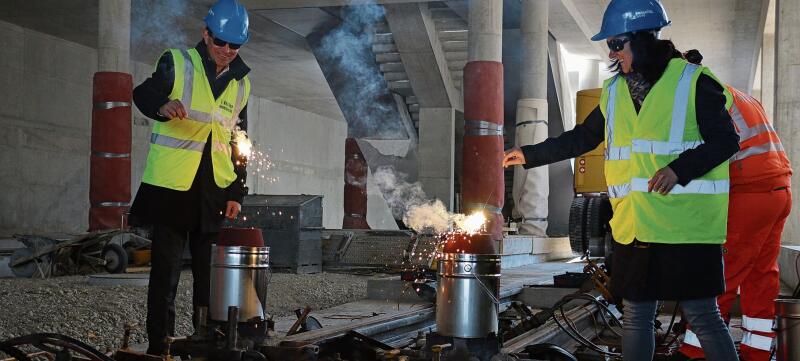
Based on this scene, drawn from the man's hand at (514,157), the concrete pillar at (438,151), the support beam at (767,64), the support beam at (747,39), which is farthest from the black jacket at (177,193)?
the support beam at (767,64)

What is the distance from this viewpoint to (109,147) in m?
15.1

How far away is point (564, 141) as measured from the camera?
4160 millimetres

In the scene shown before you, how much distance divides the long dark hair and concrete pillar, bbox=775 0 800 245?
9106 millimetres

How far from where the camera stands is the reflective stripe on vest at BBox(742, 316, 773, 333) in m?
4.76

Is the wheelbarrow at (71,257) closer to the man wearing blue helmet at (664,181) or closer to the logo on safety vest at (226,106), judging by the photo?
the logo on safety vest at (226,106)

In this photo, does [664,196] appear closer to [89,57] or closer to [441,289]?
[441,289]

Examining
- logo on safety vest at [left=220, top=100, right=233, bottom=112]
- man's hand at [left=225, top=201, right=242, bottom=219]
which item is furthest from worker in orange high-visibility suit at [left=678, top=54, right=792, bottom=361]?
logo on safety vest at [left=220, top=100, right=233, bottom=112]

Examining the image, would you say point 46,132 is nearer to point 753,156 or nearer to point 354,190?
point 354,190

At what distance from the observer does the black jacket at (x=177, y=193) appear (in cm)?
427

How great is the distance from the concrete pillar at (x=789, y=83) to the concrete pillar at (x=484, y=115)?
17.0 feet

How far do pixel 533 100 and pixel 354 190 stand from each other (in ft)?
24.7

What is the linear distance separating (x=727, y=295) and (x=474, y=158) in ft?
36.4

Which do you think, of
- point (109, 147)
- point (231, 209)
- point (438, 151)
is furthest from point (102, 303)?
point (438, 151)

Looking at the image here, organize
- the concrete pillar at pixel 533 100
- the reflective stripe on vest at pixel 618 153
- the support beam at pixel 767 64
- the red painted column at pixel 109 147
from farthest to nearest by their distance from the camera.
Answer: the support beam at pixel 767 64 → the concrete pillar at pixel 533 100 → the red painted column at pixel 109 147 → the reflective stripe on vest at pixel 618 153
